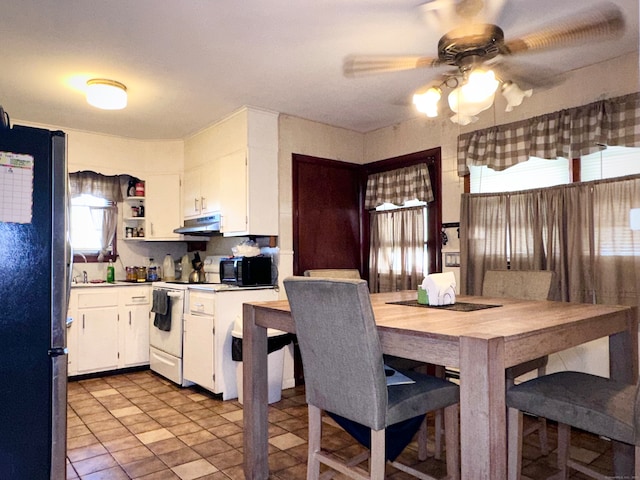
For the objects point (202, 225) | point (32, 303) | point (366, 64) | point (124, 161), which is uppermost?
point (366, 64)

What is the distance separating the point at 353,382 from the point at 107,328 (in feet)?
10.8

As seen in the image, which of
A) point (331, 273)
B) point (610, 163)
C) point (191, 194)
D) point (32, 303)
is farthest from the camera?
point (191, 194)

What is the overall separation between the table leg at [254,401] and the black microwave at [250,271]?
151cm

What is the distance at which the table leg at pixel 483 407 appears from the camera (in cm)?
137

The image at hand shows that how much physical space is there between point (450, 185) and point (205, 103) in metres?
2.12

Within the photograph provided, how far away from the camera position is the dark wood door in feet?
13.6

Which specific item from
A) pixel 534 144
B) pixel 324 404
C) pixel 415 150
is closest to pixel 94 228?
pixel 415 150

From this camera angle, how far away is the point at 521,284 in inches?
110

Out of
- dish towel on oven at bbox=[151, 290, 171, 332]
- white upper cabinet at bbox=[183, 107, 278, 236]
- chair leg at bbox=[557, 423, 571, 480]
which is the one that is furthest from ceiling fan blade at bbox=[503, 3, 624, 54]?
dish towel on oven at bbox=[151, 290, 171, 332]

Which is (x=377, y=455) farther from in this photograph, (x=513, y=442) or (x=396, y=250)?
(x=396, y=250)

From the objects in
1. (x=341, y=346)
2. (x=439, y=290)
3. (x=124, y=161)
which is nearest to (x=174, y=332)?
(x=124, y=161)

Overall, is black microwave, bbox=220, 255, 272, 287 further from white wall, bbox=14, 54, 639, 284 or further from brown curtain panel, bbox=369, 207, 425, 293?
brown curtain panel, bbox=369, 207, 425, 293

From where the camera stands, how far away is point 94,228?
470 cm

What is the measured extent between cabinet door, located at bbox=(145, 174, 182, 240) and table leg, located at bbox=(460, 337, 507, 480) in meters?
3.89
